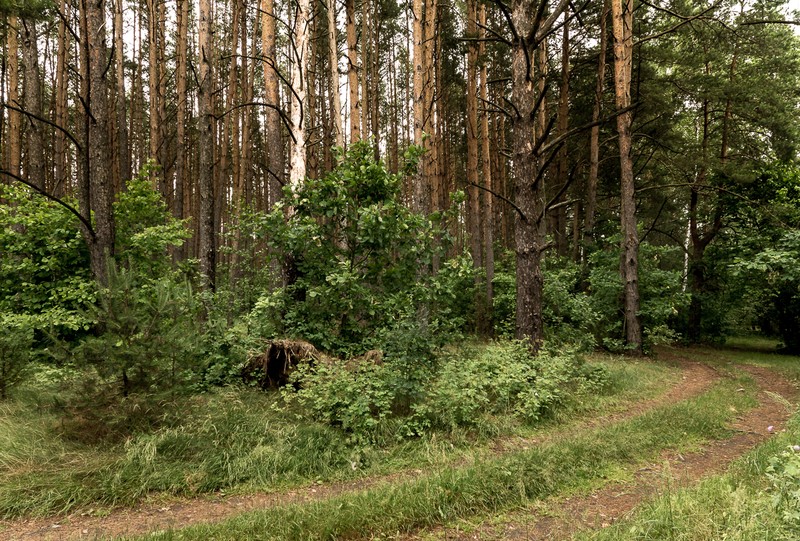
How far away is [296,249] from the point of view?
7008mm

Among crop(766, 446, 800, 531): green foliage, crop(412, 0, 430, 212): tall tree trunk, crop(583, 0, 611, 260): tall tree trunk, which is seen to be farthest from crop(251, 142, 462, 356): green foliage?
crop(583, 0, 611, 260): tall tree trunk

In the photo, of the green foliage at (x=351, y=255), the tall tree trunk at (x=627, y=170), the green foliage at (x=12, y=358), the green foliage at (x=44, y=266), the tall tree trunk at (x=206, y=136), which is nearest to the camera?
the green foliage at (x=12, y=358)

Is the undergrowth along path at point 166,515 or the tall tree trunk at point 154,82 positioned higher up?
the tall tree trunk at point 154,82

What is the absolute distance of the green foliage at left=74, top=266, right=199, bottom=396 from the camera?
14.8ft

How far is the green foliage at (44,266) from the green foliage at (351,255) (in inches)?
137

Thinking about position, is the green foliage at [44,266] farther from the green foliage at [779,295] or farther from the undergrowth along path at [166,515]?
the green foliage at [779,295]

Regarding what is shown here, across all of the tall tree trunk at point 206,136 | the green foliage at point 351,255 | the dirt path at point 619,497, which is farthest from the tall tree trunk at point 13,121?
the dirt path at point 619,497

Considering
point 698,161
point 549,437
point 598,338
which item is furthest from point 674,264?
point 549,437

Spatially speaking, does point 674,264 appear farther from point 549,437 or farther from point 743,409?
point 549,437

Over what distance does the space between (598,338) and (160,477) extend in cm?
1358

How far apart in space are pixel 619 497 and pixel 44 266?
32.5 feet

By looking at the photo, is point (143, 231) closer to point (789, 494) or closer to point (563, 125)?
point (789, 494)

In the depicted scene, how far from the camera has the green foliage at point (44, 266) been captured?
24.5ft

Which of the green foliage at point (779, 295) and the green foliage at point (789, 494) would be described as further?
the green foliage at point (779, 295)
